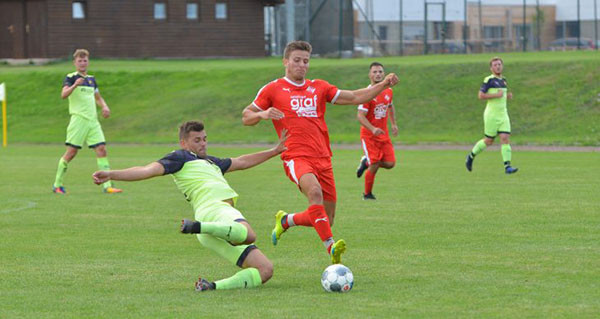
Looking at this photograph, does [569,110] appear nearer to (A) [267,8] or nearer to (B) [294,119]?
(B) [294,119]

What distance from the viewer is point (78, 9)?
187ft

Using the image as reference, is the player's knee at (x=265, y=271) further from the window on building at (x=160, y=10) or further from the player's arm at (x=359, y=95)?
the window on building at (x=160, y=10)

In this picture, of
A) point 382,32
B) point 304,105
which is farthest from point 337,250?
point 382,32

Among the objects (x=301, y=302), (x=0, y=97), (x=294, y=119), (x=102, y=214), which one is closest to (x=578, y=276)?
(x=301, y=302)

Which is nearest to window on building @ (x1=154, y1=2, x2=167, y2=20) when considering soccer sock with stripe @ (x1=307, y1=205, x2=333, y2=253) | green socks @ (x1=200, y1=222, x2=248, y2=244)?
soccer sock with stripe @ (x1=307, y1=205, x2=333, y2=253)

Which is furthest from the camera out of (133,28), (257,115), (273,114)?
(133,28)

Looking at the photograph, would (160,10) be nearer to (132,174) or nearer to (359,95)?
(359,95)

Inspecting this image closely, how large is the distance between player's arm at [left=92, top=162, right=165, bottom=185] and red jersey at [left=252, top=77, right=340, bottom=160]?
2.02 meters

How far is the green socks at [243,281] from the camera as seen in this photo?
8562mm

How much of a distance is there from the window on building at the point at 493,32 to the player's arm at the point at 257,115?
44068 mm

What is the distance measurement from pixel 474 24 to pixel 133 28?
18.5m

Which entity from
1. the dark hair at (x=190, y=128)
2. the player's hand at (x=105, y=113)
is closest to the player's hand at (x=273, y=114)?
the dark hair at (x=190, y=128)

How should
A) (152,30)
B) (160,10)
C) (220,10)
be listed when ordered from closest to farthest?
(152,30) < (160,10) < (220,10)

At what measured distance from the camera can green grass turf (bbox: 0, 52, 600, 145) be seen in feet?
110
